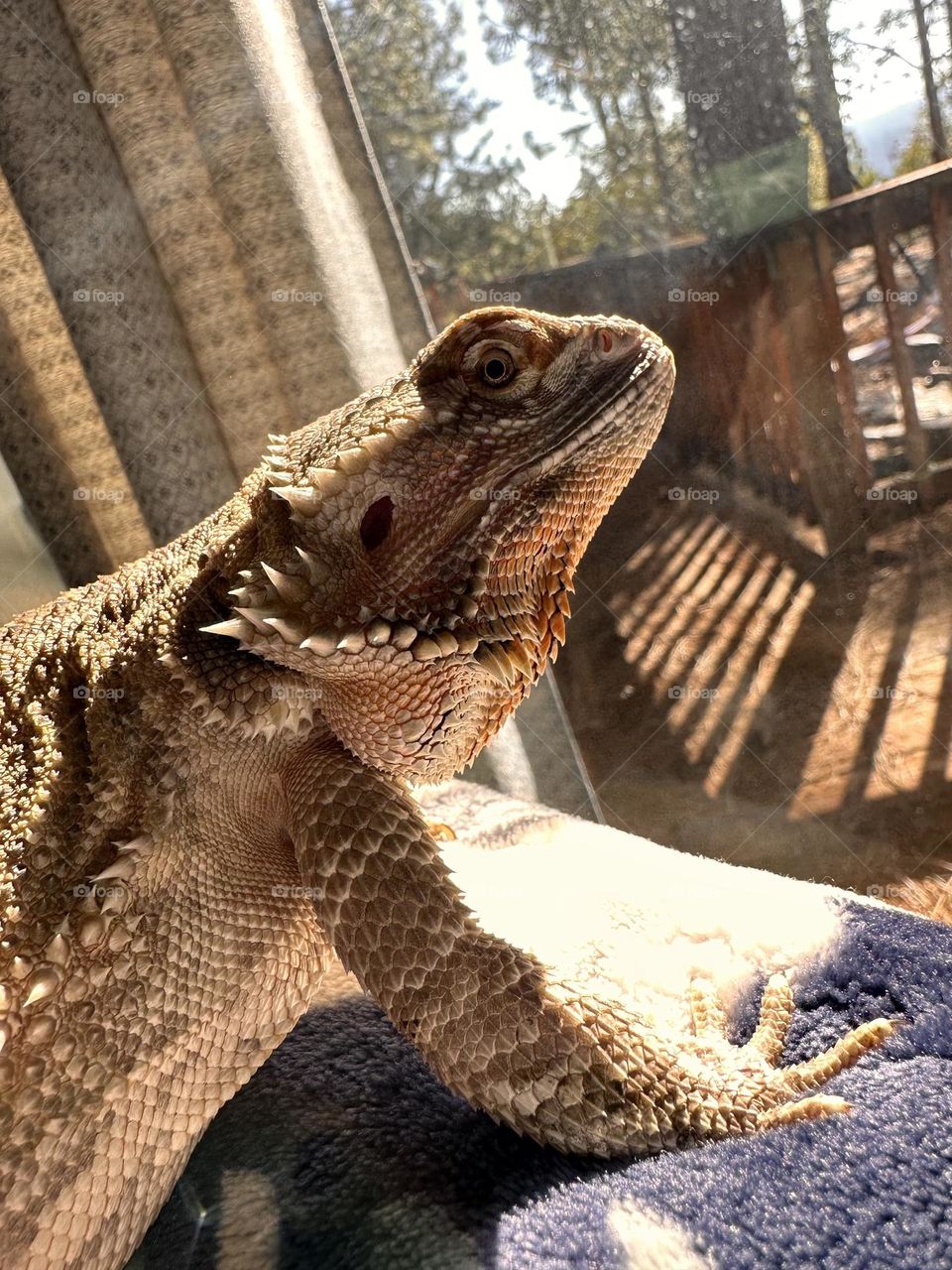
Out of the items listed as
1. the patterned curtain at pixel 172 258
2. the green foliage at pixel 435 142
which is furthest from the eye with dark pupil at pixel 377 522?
the green foliage at pixel 435 142

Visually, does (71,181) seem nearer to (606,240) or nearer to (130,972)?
(606,240)

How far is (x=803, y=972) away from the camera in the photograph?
54.1 inches

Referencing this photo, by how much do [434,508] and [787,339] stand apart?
109cm

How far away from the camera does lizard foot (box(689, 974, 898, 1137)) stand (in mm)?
1100

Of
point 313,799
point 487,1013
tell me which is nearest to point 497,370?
point 313,799

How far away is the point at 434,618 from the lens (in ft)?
3.62

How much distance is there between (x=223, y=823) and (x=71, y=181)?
1.35 metres

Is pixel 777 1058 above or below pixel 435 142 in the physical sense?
below

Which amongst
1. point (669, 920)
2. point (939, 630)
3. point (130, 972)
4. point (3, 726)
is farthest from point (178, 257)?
point (939, 630)

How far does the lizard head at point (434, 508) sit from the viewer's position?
1.09 metres

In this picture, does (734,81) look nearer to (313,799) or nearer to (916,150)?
(916,150)

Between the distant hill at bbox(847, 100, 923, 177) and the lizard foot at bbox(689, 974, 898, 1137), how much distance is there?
136 centimetres

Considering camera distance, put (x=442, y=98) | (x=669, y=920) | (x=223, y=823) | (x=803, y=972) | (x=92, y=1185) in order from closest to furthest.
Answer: (x=92, y=1185) → (x=223, y=823) → (x=803, y=972) → (x=669, y=920) → (x=442, y=98)

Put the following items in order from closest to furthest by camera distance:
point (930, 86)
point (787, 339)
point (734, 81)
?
1. point (930, 86)
2. point (734, 81)
3. point (787, 339)
